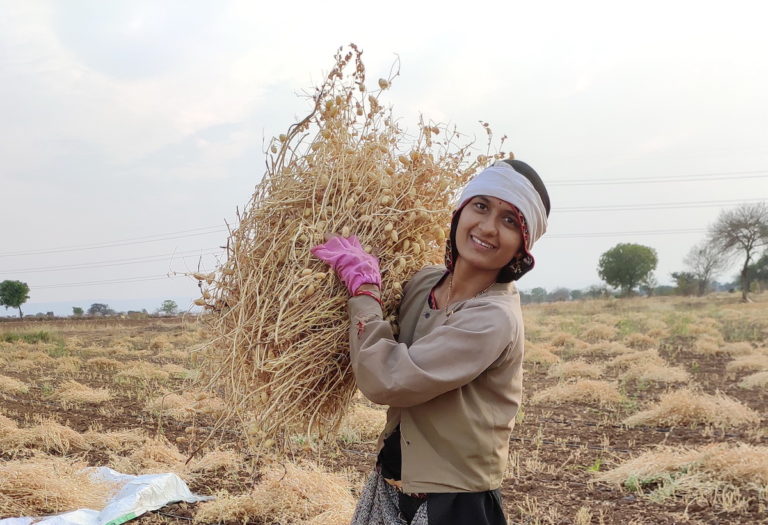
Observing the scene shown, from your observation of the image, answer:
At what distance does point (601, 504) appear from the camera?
4016mm

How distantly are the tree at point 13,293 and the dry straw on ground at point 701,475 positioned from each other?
48.9 meters

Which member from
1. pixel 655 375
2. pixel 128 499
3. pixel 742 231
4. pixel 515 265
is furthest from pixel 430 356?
pixel 742 231

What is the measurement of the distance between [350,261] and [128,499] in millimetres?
2941

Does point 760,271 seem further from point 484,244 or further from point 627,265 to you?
point 484,244

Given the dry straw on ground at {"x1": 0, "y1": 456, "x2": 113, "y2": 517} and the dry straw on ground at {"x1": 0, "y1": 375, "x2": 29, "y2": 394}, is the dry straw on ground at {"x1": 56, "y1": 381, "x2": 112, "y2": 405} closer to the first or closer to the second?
the dry straw on ground at {"x1": 0, "y1": 375, "x2": 29, "y2": 394}

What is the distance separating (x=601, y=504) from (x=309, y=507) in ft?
5.74

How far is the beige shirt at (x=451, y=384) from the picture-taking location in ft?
4.96

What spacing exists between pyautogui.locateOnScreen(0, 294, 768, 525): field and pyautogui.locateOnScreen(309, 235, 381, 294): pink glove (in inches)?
17.5

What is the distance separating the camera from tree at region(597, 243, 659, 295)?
173ft

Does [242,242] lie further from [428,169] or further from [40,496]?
[40,496]

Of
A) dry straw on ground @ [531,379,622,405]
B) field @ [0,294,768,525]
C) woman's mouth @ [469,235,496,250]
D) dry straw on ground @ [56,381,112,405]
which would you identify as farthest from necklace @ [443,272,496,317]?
dry straw on ground @ [56,381,112,405]

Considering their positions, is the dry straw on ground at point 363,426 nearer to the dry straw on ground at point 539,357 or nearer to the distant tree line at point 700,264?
the dry straw on ground at point 539,357

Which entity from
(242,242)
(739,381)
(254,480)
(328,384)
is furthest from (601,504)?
(739,381)

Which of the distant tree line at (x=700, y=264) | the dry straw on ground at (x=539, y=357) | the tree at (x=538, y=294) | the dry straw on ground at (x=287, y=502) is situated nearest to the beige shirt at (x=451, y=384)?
the dry straw on ground at (x=287, y=502)
